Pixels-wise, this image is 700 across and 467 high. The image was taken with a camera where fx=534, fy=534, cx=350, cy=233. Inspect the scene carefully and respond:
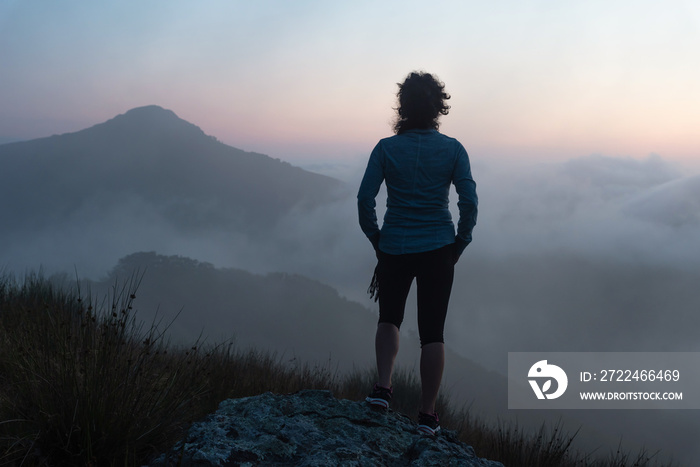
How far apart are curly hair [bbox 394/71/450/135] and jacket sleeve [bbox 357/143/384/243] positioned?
0.30 m

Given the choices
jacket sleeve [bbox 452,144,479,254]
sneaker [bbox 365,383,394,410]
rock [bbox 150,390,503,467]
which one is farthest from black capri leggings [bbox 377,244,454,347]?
rock [bbox 150,390,503,467]

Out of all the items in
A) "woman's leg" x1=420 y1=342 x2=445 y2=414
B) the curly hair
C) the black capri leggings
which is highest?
the curly hair

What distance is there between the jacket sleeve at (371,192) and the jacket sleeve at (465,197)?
55 cm

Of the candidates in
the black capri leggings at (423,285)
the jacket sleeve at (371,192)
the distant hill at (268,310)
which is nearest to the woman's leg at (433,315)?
the black capri leggings at (423,285)

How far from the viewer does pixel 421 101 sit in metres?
3.85

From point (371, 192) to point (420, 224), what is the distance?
46 centimetres

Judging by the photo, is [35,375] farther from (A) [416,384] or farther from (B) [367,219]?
(A) [416,384]

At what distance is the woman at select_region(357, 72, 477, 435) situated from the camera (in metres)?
3.67

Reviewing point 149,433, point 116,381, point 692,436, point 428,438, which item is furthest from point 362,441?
point 692,436

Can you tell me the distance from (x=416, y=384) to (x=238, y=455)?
6581 mm

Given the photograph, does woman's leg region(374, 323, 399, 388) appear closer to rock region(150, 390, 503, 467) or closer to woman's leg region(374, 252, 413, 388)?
woman's leg region(374, 252, 413, 388)

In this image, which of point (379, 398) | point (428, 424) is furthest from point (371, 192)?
point (428, 424)

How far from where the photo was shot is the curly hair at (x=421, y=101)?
3.85 m

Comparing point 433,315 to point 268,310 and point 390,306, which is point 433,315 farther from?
point 268,310
